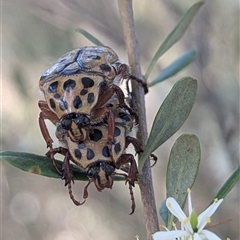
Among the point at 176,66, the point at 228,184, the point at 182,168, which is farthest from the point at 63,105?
the point at 176,66

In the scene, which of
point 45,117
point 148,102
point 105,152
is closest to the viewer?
point 105,152

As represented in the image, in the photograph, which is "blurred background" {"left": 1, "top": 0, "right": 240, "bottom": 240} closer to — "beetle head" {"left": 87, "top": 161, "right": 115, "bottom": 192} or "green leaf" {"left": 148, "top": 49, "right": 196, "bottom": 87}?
"green leaf" {"left": 148, "top": 49, "right": 196, "bottom": 87}

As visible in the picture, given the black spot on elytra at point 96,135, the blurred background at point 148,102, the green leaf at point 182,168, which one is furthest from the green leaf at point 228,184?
the blurred background at point 148,102

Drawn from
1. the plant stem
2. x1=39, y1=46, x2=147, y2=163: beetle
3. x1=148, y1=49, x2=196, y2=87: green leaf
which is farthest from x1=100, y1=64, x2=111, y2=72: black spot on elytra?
x1=148, y1=49, x2=196, y2=87: green leaf

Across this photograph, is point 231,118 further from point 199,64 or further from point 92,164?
point 92,164

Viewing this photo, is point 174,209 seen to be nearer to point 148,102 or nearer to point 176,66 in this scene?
point 176,66
